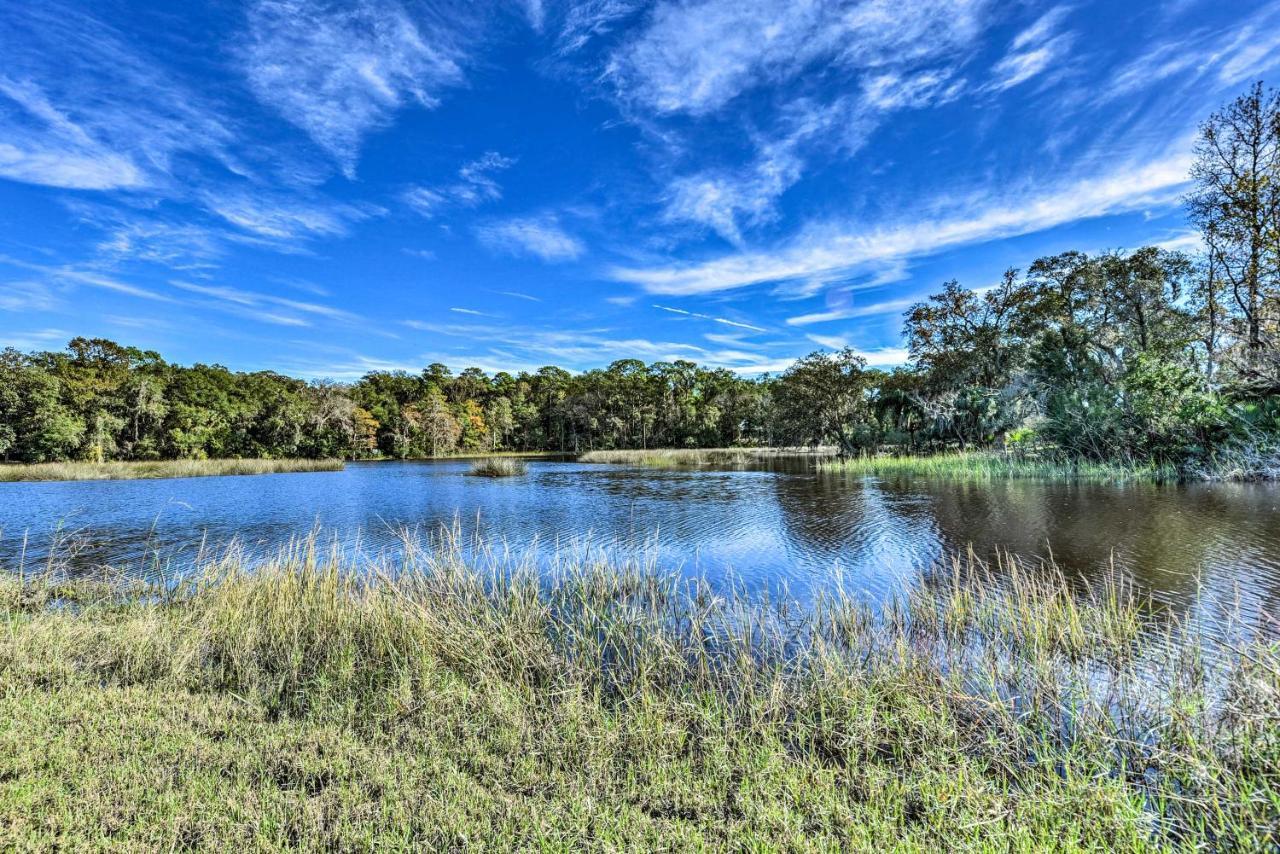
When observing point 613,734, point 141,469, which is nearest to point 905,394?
point 613,734

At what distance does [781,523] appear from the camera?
14.0m

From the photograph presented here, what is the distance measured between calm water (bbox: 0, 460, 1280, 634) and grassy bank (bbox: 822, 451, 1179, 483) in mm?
1864

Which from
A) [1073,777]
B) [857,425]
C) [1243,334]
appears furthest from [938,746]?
[857,425]

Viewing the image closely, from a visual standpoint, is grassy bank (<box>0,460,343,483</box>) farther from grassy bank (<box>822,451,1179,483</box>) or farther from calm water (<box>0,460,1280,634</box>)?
grassy bank (<box>822,451,1179,483</box>)

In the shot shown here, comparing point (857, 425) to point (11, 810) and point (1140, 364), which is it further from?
point (11, 810)

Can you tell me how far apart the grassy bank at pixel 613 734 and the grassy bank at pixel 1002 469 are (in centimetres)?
1672

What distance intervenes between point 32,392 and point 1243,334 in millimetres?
68876

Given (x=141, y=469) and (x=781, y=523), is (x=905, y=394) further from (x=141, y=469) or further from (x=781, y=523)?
(x=141, y=469)

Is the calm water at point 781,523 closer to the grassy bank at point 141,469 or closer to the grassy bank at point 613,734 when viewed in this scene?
the grassy bank at point 613,734

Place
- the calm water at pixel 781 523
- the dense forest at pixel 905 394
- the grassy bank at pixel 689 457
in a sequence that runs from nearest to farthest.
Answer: the calm water at pixel 781 523 < the dense forest at pixel 905 394 < the grassy bank at pixel 689 457

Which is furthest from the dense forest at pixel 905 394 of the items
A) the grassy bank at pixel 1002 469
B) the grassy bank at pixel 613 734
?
the grassy bank at pixel 613 734

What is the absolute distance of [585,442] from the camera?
73.5 meters

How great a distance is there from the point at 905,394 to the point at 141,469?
47556 mm

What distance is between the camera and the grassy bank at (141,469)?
29.2m
